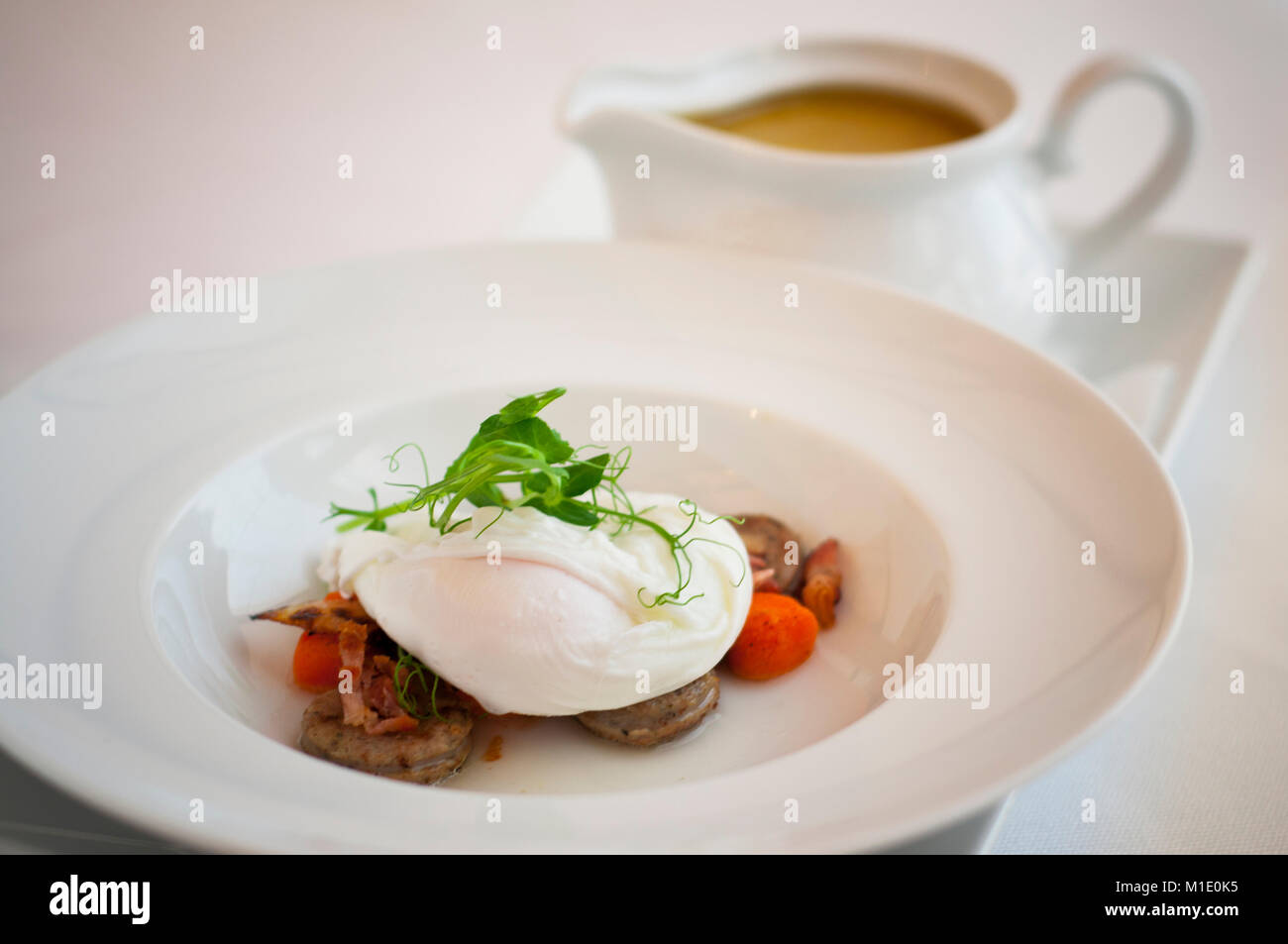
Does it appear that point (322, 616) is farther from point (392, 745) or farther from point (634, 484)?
point (634, 484)

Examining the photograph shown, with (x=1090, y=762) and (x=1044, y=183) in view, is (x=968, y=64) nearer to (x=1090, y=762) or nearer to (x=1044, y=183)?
(x=1044, y=183)

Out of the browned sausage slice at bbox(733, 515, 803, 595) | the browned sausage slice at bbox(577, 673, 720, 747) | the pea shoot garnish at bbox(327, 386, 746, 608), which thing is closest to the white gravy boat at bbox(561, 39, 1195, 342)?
the browned sausage slice at bbox(733, 515, 803, 595)

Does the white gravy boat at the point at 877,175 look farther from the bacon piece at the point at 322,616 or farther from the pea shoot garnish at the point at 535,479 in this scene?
the bacon piece at the point at 322,616

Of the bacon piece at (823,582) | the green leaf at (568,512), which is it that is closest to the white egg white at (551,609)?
the green leaf at (568,512)

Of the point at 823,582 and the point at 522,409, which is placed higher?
the point at 522,409

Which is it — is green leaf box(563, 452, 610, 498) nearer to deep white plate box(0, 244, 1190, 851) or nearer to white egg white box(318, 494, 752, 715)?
white egg white box(318, 494, 752, 715)

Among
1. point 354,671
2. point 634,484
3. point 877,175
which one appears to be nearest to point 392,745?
point 354,671
